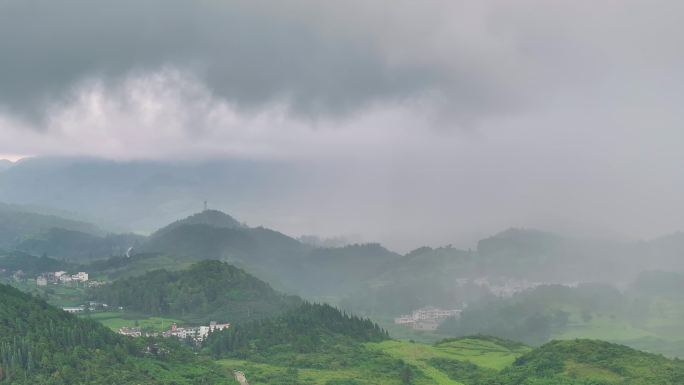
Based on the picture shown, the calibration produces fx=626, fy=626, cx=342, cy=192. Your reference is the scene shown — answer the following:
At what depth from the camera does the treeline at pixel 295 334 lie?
357ft

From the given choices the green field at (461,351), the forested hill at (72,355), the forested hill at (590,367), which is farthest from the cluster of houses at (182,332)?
the forested hill at (590,367)

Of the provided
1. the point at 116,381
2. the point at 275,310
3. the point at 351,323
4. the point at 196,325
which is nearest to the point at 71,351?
the point at 116,381


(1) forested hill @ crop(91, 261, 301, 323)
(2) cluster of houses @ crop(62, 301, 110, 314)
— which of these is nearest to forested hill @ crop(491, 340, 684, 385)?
(1) forested hill @ crop(91, 261, 301, 323)

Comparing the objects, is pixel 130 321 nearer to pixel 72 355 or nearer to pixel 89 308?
pixel 89 308

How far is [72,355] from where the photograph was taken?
243ft

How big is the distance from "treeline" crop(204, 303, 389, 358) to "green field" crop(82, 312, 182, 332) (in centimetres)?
2961

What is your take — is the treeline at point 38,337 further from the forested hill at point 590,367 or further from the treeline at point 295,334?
the forested hill at point 590,367

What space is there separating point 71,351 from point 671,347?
149865mm

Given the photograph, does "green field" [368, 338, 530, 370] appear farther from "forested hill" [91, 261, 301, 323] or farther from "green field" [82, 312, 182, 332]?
"green field" [82, 312, 182, 332]

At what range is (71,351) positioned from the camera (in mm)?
75688

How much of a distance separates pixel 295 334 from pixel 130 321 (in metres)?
57.6

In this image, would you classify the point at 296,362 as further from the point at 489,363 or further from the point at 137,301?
the point at 137,301

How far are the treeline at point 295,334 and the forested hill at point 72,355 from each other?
1994 centimetres

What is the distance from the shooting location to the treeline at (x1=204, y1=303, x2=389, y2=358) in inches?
4281
